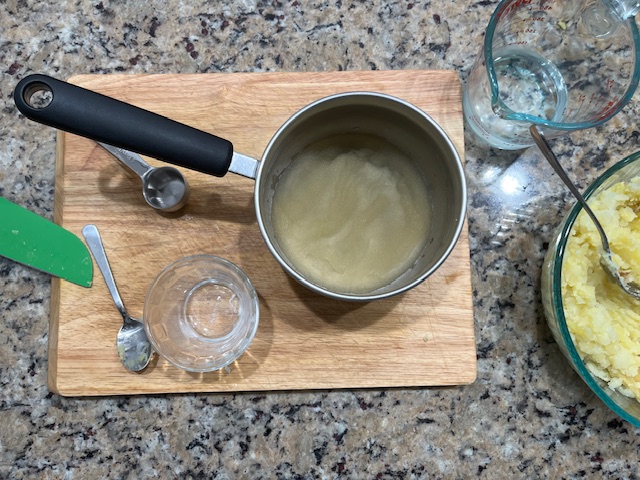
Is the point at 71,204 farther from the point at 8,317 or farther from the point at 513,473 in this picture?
the point at 513,473

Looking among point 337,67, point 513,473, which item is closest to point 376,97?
point 337,67

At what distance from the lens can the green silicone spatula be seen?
83cm

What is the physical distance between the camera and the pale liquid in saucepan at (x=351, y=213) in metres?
0.78

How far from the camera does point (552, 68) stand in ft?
3.00

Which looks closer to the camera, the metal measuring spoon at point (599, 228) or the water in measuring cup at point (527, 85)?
the metal measuring spoon at point (599, 228)

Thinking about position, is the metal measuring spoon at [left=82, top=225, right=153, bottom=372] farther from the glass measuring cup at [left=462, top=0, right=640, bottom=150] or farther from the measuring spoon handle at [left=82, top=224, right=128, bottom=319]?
the glass measuring cup at [left=462, top=0, right=640, bottom=150]

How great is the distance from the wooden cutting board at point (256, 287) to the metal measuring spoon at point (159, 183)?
19 mm

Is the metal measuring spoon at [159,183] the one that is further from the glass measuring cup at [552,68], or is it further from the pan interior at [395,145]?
the glass measuring cup at [552,68]

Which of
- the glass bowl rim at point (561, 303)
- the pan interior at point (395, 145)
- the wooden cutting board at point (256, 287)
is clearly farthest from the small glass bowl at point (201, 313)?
the glass bowl rim at point (561, 303)

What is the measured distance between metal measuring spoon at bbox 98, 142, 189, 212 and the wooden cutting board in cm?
2

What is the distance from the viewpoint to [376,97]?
2.31ft

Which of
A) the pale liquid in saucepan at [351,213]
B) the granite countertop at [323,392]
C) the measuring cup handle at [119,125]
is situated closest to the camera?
the measuring cup handle at [119,125]

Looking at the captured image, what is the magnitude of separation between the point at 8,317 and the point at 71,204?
24 centimetres

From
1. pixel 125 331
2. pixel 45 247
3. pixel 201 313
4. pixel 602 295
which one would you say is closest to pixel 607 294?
pixel 602 295
